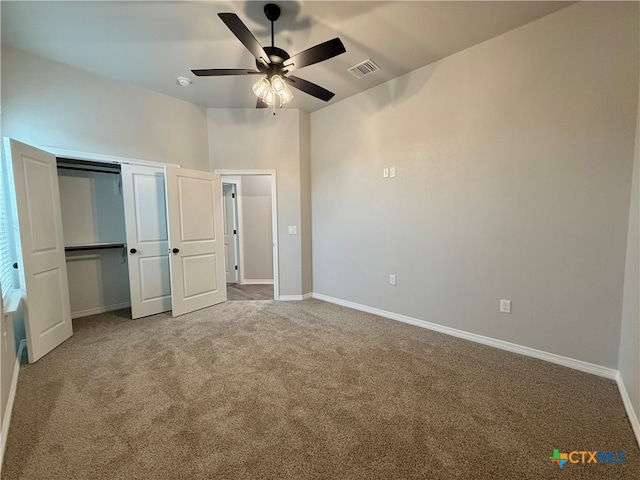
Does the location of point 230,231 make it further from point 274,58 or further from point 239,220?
point 274,58

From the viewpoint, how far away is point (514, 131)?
2.43m

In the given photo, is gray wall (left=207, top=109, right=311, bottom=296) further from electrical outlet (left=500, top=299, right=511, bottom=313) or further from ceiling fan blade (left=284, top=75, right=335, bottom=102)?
electrical outlet (left=500, top=299, right=511, bottom=313)

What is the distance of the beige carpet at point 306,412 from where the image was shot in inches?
54.5

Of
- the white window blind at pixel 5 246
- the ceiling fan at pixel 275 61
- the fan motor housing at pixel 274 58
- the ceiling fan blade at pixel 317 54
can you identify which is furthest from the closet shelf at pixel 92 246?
the ceiling fan blade at pixel 317 54

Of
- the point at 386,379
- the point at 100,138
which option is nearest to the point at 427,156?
the point at 386,379

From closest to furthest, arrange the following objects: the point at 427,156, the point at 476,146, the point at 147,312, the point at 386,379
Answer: the point at 386,379
the point at 476,146
the point at 427,156
the point at 147,312

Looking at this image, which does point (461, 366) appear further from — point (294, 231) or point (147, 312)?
point (147, 312)

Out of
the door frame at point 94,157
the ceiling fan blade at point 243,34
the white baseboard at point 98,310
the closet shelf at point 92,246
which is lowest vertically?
the white baseboard at point 98,310

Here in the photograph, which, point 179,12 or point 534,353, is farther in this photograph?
point 534,353

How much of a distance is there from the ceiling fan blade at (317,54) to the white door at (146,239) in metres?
2.55

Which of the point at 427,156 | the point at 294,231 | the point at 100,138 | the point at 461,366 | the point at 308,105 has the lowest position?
the point at 461,366

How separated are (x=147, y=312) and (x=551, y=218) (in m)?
4.65

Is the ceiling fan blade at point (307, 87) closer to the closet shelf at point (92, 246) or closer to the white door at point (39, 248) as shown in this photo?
the white door at point (39, 248)

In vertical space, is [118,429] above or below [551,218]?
below
